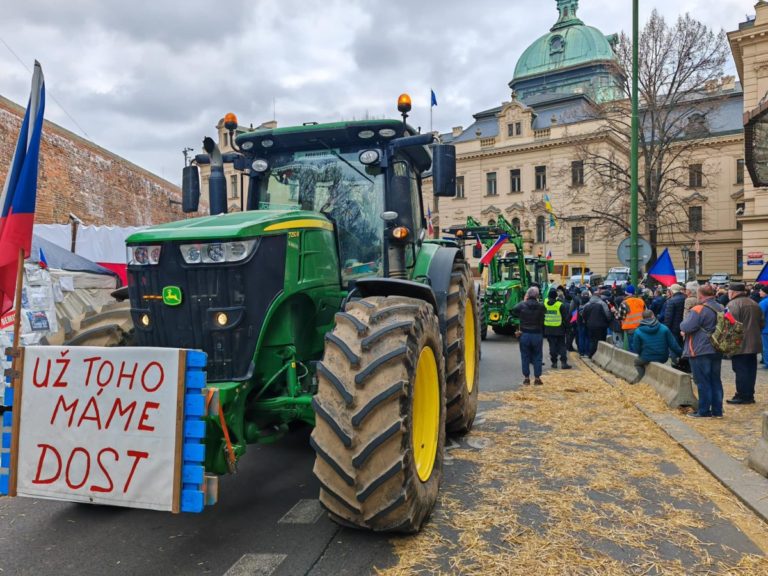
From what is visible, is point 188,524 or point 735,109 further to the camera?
point 735,109

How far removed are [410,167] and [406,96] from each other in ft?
2.32

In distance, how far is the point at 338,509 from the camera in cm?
351

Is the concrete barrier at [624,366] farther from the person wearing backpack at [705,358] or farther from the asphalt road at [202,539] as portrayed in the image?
the asphalt road at [202,539]

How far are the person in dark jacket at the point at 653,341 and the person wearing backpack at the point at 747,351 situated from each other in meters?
0.99

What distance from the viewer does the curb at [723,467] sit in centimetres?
460

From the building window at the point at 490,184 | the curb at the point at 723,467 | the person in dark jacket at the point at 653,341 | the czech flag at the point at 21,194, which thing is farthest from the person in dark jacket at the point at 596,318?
the building window at the point at 490,184

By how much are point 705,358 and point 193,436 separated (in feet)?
21.1

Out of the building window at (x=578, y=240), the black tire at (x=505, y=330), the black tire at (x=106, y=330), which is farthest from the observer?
the building window at (x=578, y=240)

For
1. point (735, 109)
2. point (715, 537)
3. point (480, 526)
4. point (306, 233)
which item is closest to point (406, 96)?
point (306, 233)

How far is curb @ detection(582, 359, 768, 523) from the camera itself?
15.1 ft

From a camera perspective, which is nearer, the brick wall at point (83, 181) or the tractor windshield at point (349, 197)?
the tractor windshield at point (349, 197)

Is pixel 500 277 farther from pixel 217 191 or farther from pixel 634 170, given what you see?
pixel 217 191

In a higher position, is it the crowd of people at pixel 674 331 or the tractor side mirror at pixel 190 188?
the tractor side mirror at pixel 190 188

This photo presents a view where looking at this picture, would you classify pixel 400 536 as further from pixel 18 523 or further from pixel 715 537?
pixel 18 523
